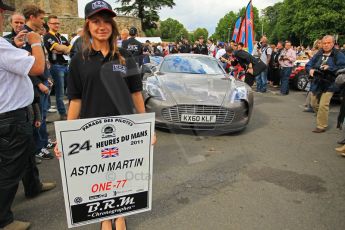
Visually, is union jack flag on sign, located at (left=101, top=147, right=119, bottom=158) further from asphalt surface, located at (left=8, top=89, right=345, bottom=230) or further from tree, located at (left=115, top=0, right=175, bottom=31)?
tree, located at (left=115, top=0, right=175, bottom=31)

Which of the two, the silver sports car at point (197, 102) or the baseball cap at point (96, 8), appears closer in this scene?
the baseball cap at point (96, 8)

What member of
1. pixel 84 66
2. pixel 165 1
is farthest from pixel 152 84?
pixel 165 1

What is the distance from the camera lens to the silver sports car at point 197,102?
5.05m

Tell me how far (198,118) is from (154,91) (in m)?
0.92

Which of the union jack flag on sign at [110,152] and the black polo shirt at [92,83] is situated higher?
the black polo shirt at [92,83]

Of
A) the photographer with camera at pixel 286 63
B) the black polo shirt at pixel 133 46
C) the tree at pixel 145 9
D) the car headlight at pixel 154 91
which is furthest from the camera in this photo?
the tree at pixel 145 9

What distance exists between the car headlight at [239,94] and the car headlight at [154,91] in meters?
1.19

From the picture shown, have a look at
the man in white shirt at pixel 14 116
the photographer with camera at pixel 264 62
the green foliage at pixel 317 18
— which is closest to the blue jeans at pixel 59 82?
the man in white shirt at pixel 14 116

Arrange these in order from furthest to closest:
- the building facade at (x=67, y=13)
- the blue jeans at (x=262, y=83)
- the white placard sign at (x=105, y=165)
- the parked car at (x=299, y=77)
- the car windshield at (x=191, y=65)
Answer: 1. the building facade at (x=67, y=13)
2. the parked car at (x=299, y=77)
3. the blue jeans at (x=262, y=83)
4. the car windshield at (x=191, y=65)
5. the white placard sign at (x=105, y=165)

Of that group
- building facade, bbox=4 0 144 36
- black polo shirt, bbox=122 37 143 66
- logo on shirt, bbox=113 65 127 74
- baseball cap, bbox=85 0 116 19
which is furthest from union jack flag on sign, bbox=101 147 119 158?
building facade, bbox=4 0 144 36

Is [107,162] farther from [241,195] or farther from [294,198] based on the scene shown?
[294,198]

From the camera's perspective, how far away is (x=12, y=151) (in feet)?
8.12

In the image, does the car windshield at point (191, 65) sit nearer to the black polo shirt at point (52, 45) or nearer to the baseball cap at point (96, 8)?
the black polo shirt at point (52, 45)

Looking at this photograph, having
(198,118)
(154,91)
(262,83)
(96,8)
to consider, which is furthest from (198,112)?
(262,83)
